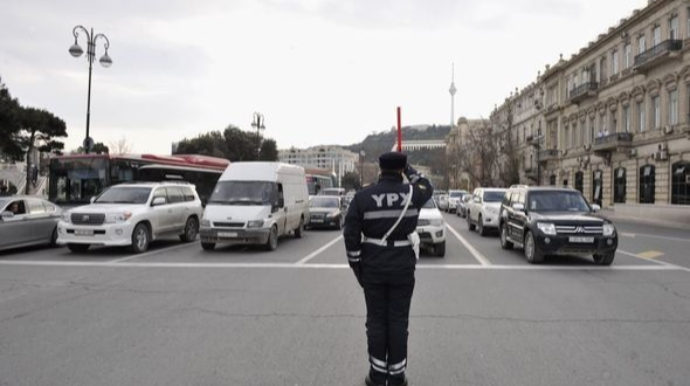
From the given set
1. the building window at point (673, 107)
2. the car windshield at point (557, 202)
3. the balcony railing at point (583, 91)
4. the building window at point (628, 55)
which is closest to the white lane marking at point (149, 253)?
the car windshield at point (557, 202)

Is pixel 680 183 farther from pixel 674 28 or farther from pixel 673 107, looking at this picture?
pixel 674 28

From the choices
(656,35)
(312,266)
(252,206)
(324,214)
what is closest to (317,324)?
(312,266)

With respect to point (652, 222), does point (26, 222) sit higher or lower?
higher

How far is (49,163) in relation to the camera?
19.2 m

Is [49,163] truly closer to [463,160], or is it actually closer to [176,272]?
[176,272]

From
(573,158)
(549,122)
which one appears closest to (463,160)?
(549,122)

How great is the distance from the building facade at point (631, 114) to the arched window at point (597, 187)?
0.09 metres

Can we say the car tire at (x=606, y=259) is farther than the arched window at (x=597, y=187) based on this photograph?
No

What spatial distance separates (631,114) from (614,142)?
8.15 feet

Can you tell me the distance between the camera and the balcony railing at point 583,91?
47875 millimetres

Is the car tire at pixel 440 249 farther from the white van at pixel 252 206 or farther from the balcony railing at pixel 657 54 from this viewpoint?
the balcony railing at pixel 657 54

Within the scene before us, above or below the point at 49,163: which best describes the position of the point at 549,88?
above

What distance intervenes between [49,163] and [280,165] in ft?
30.9

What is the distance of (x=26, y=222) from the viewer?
1359 cm
